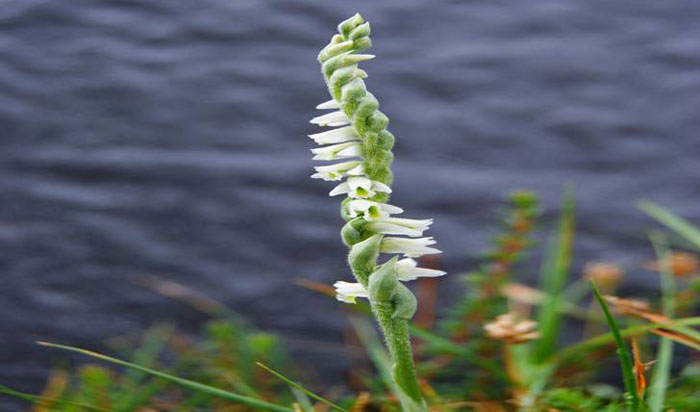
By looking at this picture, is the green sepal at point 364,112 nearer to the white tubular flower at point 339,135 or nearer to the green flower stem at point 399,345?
the white tubular flower at point 339,135

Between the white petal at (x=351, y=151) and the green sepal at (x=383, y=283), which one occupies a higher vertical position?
the white petal at (x=351, y=151)

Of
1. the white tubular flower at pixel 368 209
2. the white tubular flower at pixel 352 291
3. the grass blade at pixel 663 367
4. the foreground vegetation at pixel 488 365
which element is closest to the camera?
the white tubular flower at pixel 368 209

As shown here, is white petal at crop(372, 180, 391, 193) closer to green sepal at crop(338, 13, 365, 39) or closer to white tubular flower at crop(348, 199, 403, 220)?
white tubular flower at crop(348, 199, 403, 220)

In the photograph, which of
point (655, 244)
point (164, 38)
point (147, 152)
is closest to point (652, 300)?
point (655, 244)

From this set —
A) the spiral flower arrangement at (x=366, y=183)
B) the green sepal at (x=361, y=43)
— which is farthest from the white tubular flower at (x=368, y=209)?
the green sepal at (x=361, y=43)

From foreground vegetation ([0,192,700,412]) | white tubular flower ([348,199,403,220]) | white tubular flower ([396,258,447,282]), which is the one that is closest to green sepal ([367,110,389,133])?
white tubular flower ([348,199,403,220])

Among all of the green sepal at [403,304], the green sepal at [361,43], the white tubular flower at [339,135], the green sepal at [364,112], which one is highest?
the green sepal at [361,43]

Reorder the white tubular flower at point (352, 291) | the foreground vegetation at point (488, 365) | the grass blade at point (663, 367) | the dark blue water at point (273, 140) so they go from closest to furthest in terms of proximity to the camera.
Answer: the white tubular flower at point (352, 291), the grass blade at point (663, 367), the foreground vegetation at point (488, 365), the dark blue water at point (273, 140)
